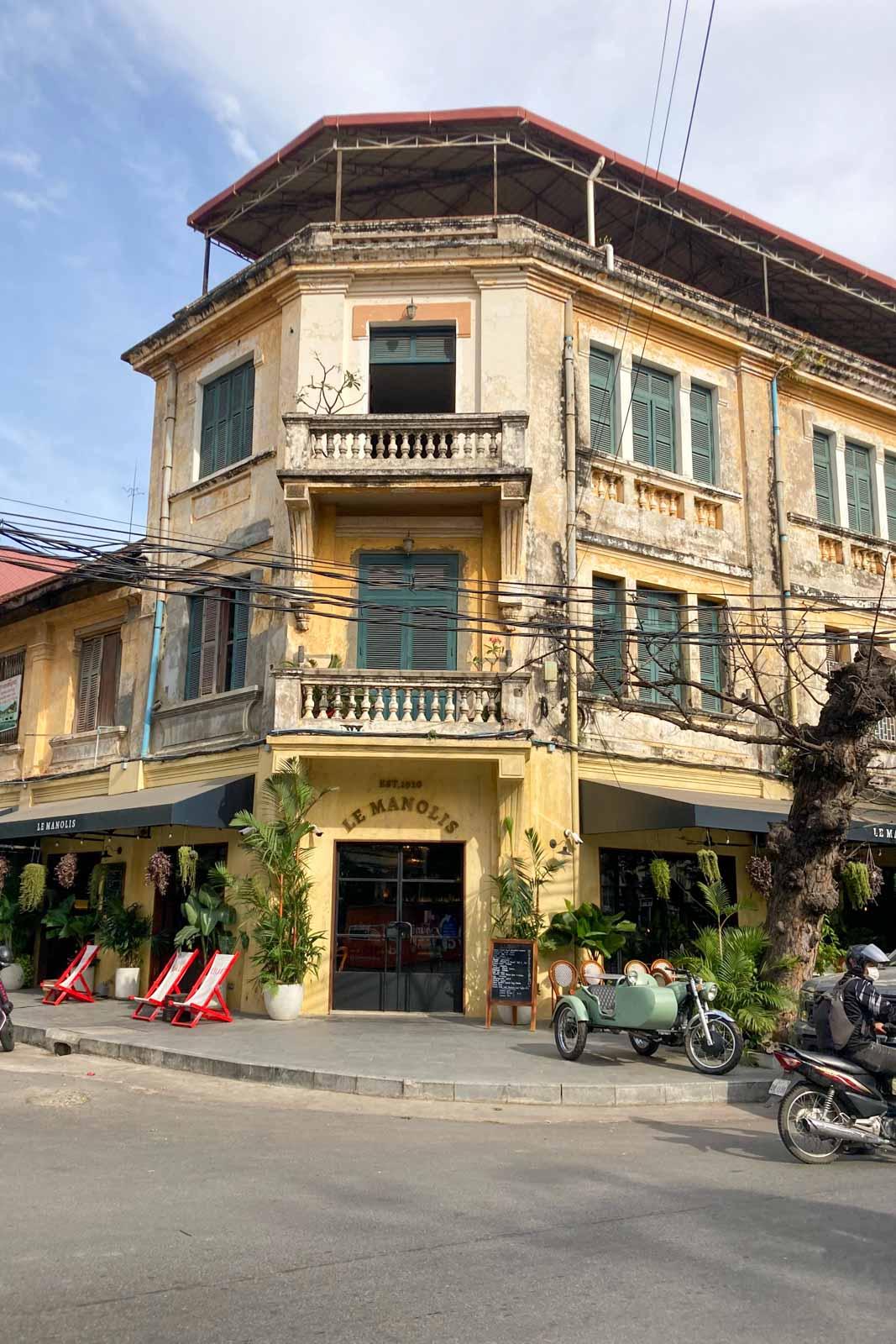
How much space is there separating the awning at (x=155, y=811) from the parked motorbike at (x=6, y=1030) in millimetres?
3038

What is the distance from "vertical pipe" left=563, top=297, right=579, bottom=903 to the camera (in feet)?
49.0

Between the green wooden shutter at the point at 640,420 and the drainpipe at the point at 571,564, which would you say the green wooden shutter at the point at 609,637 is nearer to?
the drainpipe at the point at 571,564

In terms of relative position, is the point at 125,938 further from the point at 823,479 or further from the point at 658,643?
the point at 823,479

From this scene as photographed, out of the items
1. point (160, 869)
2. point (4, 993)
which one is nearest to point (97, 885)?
point (160, 869)

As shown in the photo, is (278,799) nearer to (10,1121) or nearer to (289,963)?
(289,963)

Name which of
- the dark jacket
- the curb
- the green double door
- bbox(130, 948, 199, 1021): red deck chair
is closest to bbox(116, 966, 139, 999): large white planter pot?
bbox(130, 948, 199, 1021): red deck chair

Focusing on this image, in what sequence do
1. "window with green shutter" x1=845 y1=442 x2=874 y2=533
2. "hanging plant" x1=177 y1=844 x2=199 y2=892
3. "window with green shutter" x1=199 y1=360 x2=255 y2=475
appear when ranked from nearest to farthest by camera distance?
"hanging plant" x1=177 y1=844 x2=199 y2=892 → "window with green shutter" x1=199 y1=360 x2=255 y2=475 → "window with green shutter" x1=845 y1=442 x2=874 y2=533

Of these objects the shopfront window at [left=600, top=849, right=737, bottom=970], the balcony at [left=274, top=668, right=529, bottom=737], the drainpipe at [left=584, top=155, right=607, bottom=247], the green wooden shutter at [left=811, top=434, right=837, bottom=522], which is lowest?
the shopfront window at [left=600, top=849, right=737, bottom=970]

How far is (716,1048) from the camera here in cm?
1086

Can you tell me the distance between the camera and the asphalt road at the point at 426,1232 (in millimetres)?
4363

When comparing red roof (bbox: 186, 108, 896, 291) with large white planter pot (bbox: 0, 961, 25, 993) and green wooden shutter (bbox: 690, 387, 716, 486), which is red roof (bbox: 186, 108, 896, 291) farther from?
large white planter pot (bbox: 0, 961, 25, 993)

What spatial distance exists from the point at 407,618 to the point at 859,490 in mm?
9042

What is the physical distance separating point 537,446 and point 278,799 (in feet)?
19.9

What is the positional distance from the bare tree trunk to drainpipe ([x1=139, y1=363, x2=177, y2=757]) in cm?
986
